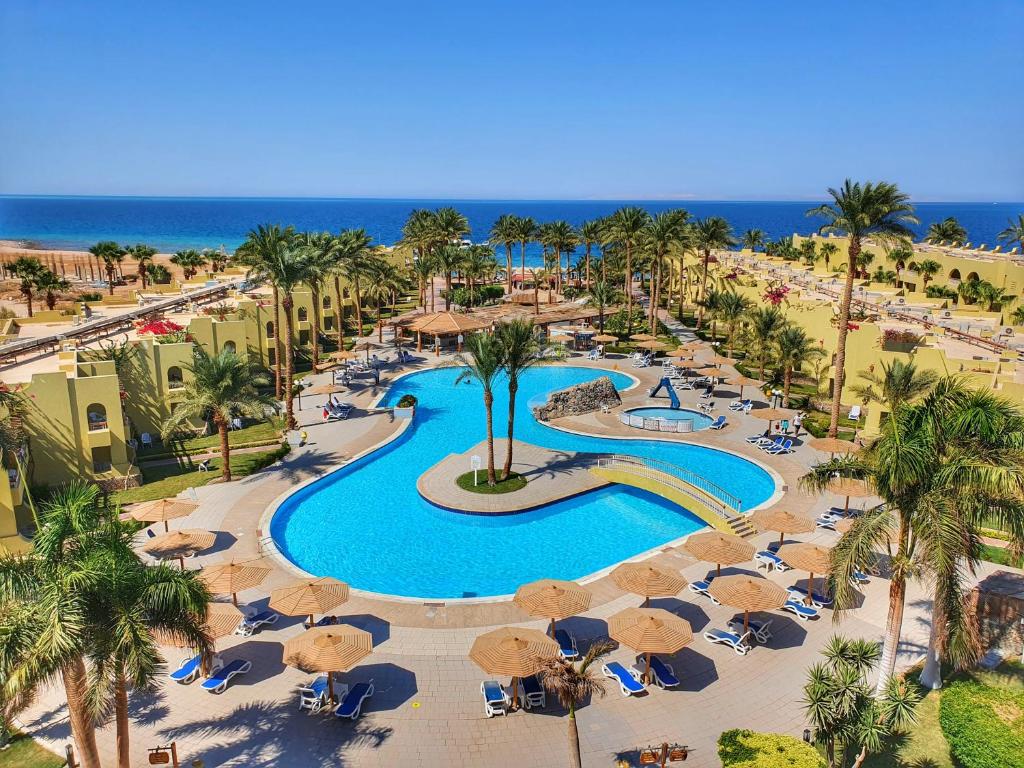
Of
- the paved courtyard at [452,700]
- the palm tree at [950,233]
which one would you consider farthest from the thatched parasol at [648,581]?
the palm tree at [950,233]

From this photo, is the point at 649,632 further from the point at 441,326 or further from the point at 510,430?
the point at 441,326

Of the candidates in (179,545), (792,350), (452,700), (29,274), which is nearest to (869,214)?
(792,350)

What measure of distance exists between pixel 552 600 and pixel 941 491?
9319 millimetres

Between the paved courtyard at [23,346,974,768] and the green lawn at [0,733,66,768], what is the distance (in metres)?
0.35

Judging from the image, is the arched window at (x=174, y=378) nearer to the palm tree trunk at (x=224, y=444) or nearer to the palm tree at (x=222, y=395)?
the palm tree at (x=222, y=395)

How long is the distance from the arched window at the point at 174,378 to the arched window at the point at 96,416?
5412 millimetres

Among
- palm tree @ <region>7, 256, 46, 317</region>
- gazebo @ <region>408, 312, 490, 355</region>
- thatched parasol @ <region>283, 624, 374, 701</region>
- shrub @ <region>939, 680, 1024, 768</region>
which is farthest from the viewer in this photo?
palm tree @ <region>7, 256, 46, 317</region>

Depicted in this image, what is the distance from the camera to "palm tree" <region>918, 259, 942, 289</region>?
64.8m

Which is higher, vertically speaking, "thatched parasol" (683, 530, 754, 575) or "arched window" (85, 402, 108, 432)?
"arched window" (85, 402, 108, 432)

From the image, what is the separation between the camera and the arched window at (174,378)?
34.0 m

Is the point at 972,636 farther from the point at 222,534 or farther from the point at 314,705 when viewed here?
the point at 222,534

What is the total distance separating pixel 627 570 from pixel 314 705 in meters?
8.98

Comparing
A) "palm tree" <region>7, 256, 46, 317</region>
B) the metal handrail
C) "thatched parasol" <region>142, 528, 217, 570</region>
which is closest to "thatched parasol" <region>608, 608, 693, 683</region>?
the metal handrail

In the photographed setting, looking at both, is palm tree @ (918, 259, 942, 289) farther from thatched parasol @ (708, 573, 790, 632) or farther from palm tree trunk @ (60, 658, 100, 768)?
palm tree trunk @ (60, 658, 100, 768)
